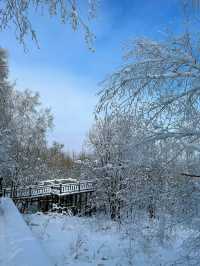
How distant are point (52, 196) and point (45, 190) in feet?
2.17

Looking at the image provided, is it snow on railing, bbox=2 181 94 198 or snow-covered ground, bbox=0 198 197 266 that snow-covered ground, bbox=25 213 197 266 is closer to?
snow-covered ground, bbox=0 198 197 266

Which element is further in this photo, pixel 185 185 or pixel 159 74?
pixel 185 185

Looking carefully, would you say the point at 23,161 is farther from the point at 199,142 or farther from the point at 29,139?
the point at 199,142

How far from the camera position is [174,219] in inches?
246

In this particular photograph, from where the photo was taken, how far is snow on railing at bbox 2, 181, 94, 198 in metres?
22.0

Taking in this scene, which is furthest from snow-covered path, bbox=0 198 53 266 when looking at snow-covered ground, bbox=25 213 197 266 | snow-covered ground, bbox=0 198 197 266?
snow-covered ground, bbox=25 213 197 266

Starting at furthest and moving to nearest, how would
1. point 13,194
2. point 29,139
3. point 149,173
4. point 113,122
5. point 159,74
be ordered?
1. point 29,139
2. point 13,194
3. point 149,173
4. point 113,122
5. point 159,74

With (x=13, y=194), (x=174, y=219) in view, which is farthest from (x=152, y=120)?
(x=13, y=194)

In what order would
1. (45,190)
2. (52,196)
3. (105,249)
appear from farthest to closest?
(52,196) → (45,190) → (105,249)

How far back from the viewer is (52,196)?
966 inches

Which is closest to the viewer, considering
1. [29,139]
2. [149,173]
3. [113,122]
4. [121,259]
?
[113,122]

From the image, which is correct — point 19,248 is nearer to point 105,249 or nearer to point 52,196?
point 105,249

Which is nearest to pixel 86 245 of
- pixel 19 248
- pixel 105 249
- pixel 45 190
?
pixel 105 249

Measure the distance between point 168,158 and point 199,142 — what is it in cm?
59
